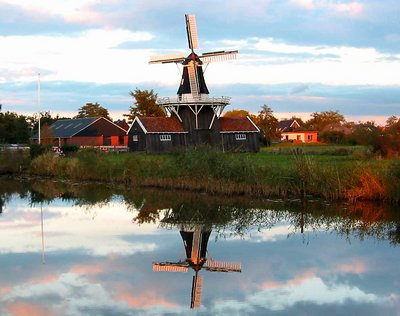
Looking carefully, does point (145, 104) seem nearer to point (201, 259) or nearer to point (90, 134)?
point (90, 134)

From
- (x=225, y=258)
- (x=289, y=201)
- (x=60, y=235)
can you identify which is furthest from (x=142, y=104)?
(x=225, y=258)

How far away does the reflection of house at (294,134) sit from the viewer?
76.7m

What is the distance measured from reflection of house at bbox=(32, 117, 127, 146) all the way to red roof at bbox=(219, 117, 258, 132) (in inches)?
528

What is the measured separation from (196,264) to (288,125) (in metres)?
73.6

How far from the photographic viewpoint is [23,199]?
73.7ft

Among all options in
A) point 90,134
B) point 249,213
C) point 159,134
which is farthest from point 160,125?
point 249,213

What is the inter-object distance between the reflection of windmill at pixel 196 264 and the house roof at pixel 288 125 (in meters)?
69.6

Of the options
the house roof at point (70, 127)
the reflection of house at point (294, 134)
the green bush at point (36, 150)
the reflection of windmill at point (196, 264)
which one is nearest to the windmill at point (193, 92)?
the green bush at point (36, 150)

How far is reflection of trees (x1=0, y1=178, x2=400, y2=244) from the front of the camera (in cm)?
1482

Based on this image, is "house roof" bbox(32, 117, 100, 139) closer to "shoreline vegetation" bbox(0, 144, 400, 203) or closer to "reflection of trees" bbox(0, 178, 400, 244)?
"shoreline vegetation" bbox(0, 144, 400, 203)

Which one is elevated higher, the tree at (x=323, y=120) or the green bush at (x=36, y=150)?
the tree at (x=323, y=120)

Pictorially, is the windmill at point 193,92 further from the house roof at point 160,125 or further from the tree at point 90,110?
the tree at point 90,110

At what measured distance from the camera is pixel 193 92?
38375 mm

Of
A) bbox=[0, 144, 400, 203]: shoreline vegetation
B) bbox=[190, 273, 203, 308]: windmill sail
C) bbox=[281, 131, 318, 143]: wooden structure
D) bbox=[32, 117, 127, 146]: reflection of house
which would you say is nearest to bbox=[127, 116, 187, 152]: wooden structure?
bbox=[0, 144, 400, 203]: shoreline vegetation
